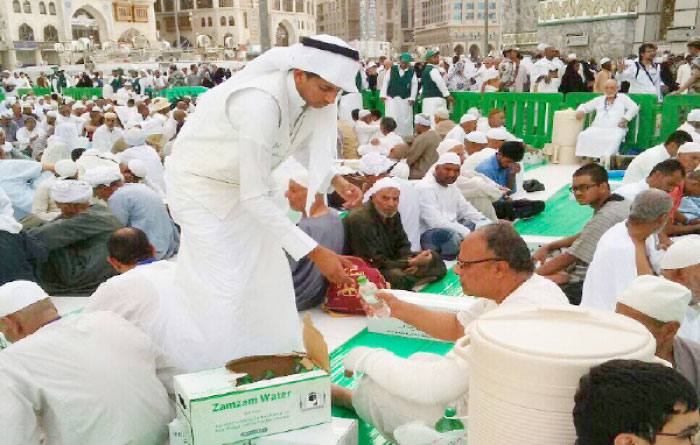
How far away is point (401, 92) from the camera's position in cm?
1064

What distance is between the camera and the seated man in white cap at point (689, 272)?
2.47m

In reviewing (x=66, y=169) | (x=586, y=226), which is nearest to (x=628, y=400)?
(x=586, y=226)

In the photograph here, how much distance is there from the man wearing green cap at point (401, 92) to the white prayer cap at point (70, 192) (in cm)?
705

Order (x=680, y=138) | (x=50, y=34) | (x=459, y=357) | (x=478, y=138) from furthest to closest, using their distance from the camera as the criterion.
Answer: (x=50, y=34), (x=478, y=138), (x=680, y=138), (x=459, y=357)

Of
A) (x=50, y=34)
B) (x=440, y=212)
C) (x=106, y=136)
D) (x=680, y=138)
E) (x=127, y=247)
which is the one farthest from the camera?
(x=50, y=34)

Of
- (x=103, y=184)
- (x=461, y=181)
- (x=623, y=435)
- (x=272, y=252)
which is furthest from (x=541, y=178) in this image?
(x=623, y=435)

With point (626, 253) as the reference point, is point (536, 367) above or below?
above

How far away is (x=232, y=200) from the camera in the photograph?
7.88 ft

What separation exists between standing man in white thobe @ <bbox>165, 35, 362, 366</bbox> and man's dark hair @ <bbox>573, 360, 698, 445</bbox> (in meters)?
1.10

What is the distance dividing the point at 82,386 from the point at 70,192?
251 cm

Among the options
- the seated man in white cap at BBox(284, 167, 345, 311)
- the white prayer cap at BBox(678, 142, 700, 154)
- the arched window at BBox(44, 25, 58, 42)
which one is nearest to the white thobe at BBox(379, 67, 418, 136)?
the white prayer cap at BBox(678, 142, 700, 154)

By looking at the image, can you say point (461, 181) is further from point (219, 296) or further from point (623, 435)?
point (623, 435)

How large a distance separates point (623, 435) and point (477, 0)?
7959 centimetres

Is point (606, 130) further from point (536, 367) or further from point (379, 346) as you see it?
point (536, 367)
